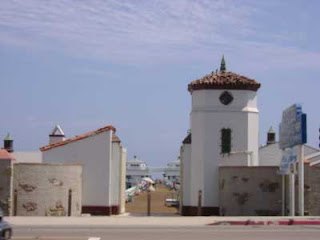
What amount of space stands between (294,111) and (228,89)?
789 cm

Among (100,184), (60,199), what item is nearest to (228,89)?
(100,184)

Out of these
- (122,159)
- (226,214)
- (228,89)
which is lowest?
(226,214)

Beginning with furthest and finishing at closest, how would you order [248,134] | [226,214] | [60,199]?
[248,134] → [226,214] → [60,199]

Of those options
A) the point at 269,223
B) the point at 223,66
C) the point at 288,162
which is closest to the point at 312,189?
the point at 288,162

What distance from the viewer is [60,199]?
34531 mm

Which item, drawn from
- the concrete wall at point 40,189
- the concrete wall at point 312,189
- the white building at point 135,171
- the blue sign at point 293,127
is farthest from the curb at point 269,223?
the white building at point 135,171

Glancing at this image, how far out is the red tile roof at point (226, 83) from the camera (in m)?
39.0

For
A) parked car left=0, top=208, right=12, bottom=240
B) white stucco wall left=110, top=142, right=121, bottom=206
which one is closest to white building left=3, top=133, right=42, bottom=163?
white stucco wall left=110, top=142, right=121, bottom=206

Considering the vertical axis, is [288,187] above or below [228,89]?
below

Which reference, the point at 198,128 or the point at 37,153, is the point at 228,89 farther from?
the point at 37,153

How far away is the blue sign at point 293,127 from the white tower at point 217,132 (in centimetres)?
467

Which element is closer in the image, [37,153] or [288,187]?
[288,187]

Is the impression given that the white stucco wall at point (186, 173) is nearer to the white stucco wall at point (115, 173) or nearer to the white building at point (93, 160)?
the white stucco wall at point (115, 173)

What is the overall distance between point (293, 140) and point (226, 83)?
8132mm
